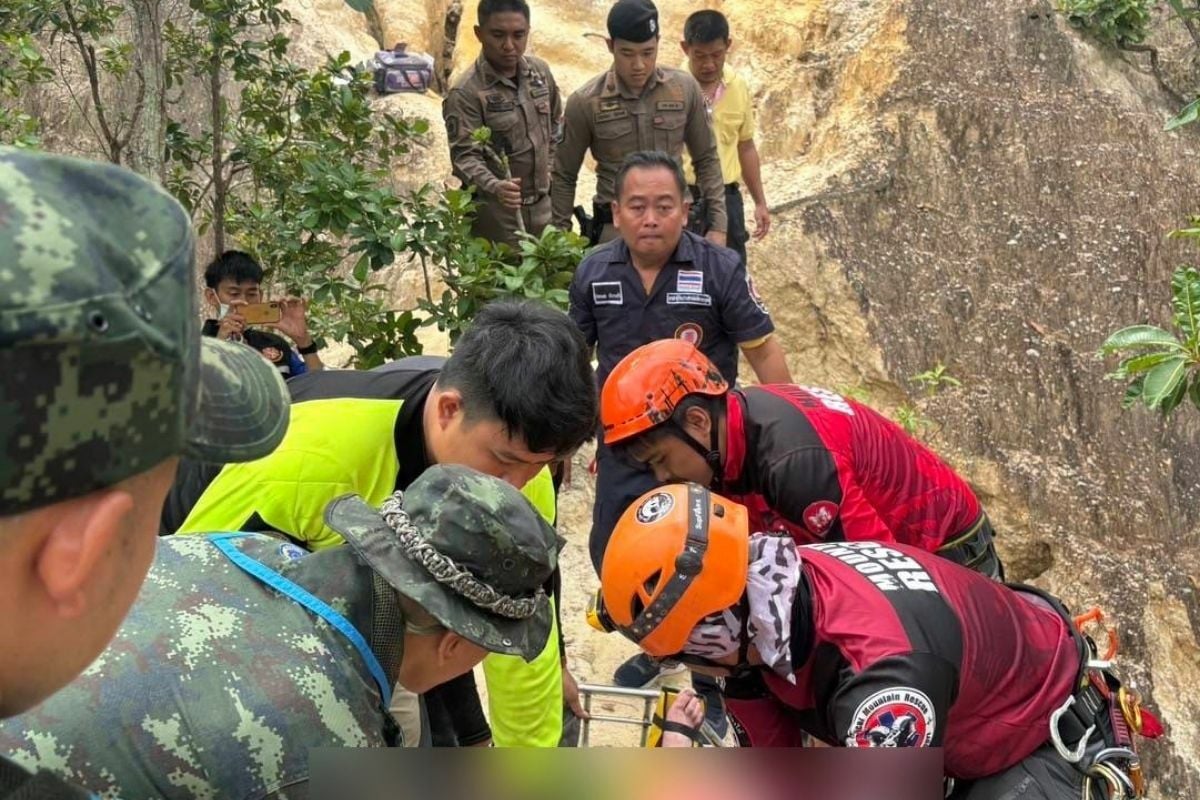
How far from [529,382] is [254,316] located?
8.02ft

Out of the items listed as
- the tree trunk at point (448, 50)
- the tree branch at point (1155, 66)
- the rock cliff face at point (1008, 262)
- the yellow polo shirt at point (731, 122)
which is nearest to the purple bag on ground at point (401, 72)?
the tree trunk at point (448, 50)

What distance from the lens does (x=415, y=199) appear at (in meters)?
4.25

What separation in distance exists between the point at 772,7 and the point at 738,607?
881 centimetres

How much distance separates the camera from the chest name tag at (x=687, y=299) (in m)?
4.16

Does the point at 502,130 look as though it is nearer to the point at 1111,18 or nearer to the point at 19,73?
the point at 19,73

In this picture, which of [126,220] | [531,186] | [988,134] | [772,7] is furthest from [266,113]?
[772,7]

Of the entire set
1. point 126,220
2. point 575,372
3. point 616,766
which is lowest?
point 616,766

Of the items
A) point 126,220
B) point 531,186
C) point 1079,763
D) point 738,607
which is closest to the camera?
point 126,220

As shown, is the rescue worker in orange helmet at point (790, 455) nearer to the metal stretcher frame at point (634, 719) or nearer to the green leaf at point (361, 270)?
the metal stretcher frame at point (634, 719)

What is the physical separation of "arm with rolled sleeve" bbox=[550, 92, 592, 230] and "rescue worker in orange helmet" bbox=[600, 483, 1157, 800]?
3473mm

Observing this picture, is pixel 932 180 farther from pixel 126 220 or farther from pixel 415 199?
pixel 126 220

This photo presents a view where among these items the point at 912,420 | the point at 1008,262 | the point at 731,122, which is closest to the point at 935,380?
the point at 912,420

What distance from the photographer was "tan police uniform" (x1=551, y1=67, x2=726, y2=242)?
5.42m

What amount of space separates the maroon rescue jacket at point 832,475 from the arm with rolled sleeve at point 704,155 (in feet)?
8.33
